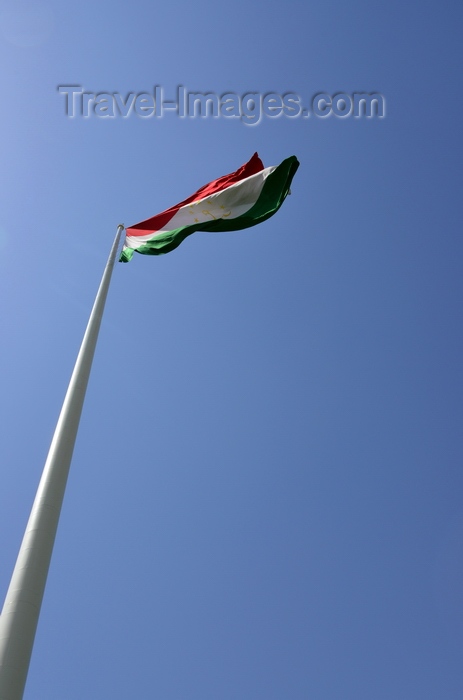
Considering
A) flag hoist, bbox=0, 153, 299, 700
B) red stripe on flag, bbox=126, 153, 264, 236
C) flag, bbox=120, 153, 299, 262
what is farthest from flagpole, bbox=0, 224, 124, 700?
red stripe on flag, bbox=126, 153, 264, 236

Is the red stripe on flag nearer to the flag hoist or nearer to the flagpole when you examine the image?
the flag hoist

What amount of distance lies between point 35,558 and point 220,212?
455 inches

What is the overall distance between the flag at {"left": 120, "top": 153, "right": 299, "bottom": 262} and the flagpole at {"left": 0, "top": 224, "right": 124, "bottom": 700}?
7.03 metres

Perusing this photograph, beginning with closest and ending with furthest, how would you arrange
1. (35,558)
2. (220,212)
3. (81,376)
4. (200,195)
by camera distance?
(35,558) → (81,376) → (220,212) → (200,195)

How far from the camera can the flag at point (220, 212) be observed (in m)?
17.0

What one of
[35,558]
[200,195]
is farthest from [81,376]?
[200,195]

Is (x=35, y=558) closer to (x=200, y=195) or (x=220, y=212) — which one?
(x=220, y=212)

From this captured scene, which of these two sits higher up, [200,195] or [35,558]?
[200,195]

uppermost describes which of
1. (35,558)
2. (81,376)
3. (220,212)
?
(220,212)

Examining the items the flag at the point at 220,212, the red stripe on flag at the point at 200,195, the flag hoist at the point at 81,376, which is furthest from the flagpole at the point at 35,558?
the red stripe on flag at the point at 200,195

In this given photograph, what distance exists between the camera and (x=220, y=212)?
1741cm

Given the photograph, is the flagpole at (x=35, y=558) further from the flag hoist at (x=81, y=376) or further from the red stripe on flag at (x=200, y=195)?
the red stripe on flag at (x=200, y=195)

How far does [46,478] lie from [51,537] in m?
0.94

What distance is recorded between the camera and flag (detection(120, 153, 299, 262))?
17000 mm
